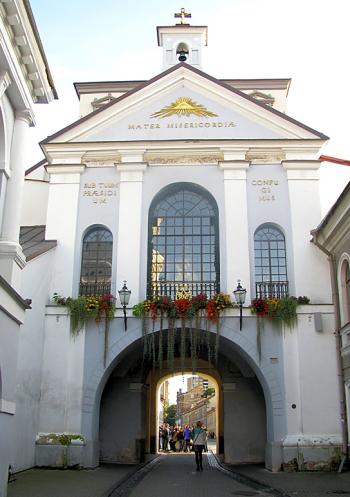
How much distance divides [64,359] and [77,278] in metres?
2.57

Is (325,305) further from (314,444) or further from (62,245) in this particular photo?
(62,245)

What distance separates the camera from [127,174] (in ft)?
64.5

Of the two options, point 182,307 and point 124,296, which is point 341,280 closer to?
point 182,307

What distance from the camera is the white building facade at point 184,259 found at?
17172 mm

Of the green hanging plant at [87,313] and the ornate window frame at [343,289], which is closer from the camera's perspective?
the ornate window frame at [343,289]

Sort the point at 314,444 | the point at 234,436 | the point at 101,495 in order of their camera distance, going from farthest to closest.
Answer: the point at 234,436
the point at 314,444
the point at 101,495

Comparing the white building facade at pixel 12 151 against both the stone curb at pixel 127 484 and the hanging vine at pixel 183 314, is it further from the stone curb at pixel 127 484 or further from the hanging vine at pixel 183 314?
the hanging vine at pixel 183 314

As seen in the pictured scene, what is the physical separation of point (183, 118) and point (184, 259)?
4.81 metres

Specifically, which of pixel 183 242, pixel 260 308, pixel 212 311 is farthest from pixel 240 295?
pixel 183 242

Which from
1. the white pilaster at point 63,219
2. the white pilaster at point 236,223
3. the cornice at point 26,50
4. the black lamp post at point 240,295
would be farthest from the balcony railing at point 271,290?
the cornice at point 26,50

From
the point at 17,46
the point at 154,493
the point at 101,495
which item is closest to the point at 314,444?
the point at 154,493

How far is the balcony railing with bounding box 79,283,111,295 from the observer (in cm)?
1863

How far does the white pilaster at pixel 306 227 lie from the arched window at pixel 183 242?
2.44 metres

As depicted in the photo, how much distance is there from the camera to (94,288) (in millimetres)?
18719
